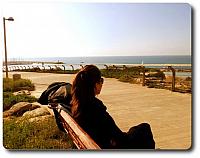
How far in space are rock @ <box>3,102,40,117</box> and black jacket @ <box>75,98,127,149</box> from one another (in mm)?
325

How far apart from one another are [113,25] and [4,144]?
105 centimetres

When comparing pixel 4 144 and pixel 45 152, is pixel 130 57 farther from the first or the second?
pixel 4 144

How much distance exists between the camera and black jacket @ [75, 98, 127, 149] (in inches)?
88.0

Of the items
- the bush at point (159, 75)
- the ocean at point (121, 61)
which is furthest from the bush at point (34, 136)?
the bush at point (159, 75)

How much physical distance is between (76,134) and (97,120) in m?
0.17

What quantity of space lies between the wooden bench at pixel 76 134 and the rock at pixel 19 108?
0.68 feet

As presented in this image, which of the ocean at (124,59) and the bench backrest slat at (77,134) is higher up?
the ocean at (124,59)

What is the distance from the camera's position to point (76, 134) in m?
2.28

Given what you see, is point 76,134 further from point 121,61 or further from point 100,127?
point 121,61

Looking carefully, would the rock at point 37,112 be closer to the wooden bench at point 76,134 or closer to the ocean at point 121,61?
the wooden bench at point 76,134

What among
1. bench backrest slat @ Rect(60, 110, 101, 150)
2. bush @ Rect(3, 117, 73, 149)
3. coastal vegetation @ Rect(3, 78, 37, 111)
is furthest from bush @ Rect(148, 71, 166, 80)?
coastal vegetation @ Rect(3, 78, 37, 111)

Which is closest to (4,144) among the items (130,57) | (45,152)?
(45,152)

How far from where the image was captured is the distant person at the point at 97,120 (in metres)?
2.24

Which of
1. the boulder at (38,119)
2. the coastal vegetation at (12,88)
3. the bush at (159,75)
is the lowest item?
the boulder at (38,119)
